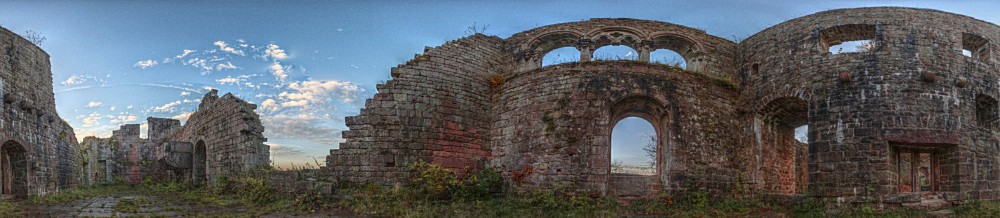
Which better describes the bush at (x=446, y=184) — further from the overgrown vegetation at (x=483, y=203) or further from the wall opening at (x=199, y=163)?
the wall opening at (x=199, y=163)

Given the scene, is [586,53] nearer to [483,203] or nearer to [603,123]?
[603,123]

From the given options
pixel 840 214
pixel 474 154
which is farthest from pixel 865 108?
pixel 474 154

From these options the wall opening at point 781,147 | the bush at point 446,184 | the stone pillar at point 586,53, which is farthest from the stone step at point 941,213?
the bush at point 446,184

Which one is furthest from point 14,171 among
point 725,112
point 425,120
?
point 725,112

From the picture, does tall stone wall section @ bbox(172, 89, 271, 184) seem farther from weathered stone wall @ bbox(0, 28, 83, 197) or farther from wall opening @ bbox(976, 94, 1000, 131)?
wall opening @ bbox(976, 94, 1000, 131)

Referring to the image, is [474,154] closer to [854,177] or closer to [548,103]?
[548,103]

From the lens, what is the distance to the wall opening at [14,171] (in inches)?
634

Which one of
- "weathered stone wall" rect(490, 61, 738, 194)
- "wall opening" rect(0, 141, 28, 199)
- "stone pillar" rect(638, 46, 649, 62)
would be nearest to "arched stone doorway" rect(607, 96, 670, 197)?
"weathered stone wall" rect(490, 61, 738, 194)

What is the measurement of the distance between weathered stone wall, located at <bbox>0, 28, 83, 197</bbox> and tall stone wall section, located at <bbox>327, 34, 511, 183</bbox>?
848 centimetres

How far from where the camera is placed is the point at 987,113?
14.8 meters

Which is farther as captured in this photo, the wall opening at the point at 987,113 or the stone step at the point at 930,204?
the wall opening at the point at 987,113

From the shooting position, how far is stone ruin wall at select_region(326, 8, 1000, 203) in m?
13.4

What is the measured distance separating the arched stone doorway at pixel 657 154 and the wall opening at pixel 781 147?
2862 millimetres

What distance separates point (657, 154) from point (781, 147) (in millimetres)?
4537
